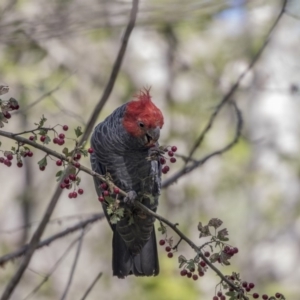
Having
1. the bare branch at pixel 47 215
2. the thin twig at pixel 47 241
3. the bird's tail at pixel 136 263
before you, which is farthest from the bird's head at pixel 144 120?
the bird's tail at pixel 136 263

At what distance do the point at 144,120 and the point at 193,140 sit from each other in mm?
5490

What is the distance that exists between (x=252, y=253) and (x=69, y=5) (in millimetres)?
5326

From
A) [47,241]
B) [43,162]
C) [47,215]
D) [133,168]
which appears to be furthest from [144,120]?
[43,162]

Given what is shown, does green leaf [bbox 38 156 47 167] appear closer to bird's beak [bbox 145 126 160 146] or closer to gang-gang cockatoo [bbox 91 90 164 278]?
gang-gang cockatoo [bbox 91 90 164 278]

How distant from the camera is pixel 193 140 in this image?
371 inches

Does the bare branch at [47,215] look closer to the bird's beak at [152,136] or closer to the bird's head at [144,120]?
the bird's head at [144,120]

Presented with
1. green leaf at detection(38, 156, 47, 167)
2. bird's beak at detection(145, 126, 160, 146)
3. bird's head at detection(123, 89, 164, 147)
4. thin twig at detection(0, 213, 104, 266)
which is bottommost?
green leaf at detection(38, 156, 47, 167)

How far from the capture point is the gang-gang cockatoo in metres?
4.00

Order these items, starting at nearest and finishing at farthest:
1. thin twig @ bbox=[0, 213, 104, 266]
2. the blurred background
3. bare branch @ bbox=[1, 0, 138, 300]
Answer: bare branch @ bbox=[1, 0, 138, 300] → thin twig @ bbox=[0, 213, 104, 266] → the blurred background

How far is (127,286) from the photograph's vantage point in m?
10.3

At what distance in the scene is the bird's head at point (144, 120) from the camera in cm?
393

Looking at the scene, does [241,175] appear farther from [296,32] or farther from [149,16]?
[149,16]

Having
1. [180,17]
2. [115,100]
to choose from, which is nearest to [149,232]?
[180,17]

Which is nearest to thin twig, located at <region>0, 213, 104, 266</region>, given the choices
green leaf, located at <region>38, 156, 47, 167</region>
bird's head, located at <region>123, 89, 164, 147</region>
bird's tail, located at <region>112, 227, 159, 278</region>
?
bird's tail, located at <region>112, 227, 159, 278</region>
